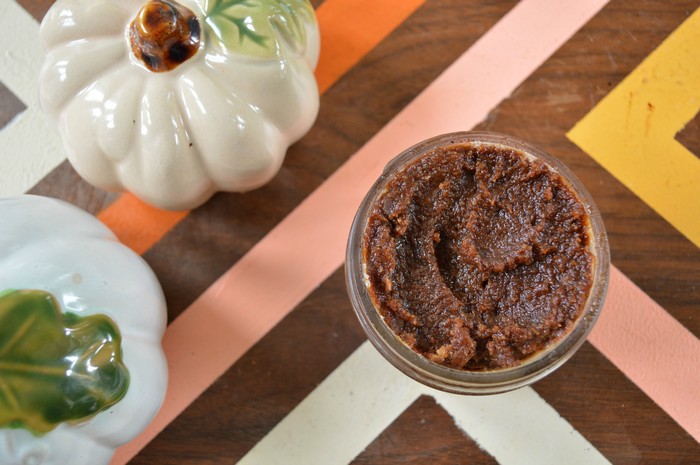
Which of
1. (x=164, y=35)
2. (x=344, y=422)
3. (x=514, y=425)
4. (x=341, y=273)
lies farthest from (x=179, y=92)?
(x=514, y=425)

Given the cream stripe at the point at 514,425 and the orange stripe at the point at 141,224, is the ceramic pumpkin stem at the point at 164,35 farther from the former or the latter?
the cream stripe at the point at 514,425

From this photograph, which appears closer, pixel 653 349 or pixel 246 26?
pixel 246 26

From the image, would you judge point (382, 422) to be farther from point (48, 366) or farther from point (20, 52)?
point (20, 52)

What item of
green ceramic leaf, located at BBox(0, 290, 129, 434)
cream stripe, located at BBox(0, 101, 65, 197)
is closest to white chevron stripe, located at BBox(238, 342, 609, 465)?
green ceramic leaf, located at BBox(0, 290, 129, 434)

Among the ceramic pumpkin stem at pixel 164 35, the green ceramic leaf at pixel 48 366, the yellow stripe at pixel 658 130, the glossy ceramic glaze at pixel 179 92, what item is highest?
the ceramic pumpkin stem at pixel 164 35

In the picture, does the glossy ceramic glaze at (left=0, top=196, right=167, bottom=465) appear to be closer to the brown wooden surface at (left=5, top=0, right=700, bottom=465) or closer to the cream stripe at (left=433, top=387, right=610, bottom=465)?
the brown wooden surface at (left=5, top=0, right=700, bottom=465)

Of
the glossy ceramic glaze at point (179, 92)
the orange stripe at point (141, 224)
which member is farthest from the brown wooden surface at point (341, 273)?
the glossy ceramic glaze at point (179, 92)
